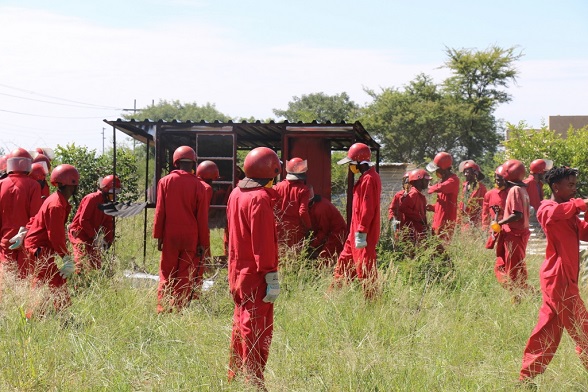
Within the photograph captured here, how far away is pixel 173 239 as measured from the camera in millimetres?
8367

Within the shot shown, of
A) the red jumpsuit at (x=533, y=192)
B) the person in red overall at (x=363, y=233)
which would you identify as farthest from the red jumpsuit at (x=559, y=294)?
the red jumpsuit at (x=533, y=192)

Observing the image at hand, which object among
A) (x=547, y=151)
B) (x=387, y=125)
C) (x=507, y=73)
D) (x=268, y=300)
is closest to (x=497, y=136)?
(x=507, y=73)

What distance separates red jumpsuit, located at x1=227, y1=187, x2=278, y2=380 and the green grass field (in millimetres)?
163

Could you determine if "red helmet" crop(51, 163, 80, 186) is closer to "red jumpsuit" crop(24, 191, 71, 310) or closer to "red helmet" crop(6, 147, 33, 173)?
"red jumpsuit" crop(24, 191, 71, 310)

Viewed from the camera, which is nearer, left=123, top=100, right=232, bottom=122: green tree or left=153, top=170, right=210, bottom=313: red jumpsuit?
left=153, top=170, right=210, bottom=313: red jumpsuit

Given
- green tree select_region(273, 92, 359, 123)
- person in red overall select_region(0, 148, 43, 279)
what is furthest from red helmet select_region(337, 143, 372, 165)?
green tree select_region(273, 92, 359, 123)

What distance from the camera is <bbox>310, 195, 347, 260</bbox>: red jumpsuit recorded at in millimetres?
10023

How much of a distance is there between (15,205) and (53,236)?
1.21 meters

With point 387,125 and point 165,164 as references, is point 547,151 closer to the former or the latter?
point 165,164

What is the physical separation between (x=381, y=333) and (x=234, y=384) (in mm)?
1851

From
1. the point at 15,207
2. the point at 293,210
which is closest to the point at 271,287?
the point at 15,207

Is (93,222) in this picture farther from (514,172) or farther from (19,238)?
(514,172)

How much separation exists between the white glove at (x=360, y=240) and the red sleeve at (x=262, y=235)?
2.80 meters

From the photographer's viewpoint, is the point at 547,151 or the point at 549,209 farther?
the point at 547,151
